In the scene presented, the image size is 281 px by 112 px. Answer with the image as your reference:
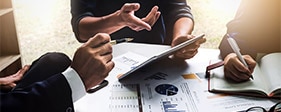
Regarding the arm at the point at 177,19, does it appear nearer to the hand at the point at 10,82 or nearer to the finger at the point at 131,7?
the finger at the point at 131,7

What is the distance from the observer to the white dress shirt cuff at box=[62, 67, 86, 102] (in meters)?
0.73

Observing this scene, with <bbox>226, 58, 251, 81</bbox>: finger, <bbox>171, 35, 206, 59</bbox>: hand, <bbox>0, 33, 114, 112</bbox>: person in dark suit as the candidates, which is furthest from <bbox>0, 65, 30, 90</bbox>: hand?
<bbox>226, 58, 251, 81</bbox>: finger

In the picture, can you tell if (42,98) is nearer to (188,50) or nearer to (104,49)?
(104,49)

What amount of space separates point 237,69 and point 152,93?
24 centimetres

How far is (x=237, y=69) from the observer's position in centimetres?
88

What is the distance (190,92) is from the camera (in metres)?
0.86

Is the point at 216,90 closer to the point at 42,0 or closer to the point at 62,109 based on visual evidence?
the point at 62,109

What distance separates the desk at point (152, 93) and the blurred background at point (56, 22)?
141cm

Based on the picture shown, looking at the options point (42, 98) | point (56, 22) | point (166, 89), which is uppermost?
point (42, 98)

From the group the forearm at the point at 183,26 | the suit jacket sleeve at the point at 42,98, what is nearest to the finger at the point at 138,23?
the forearm at the point at 183,26

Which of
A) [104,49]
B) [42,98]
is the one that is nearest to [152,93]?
[104,49]

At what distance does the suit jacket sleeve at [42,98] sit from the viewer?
0.65 metres

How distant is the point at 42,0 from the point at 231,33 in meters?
2.07

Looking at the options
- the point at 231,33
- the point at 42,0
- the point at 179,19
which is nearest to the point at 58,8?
the point at 42,0
